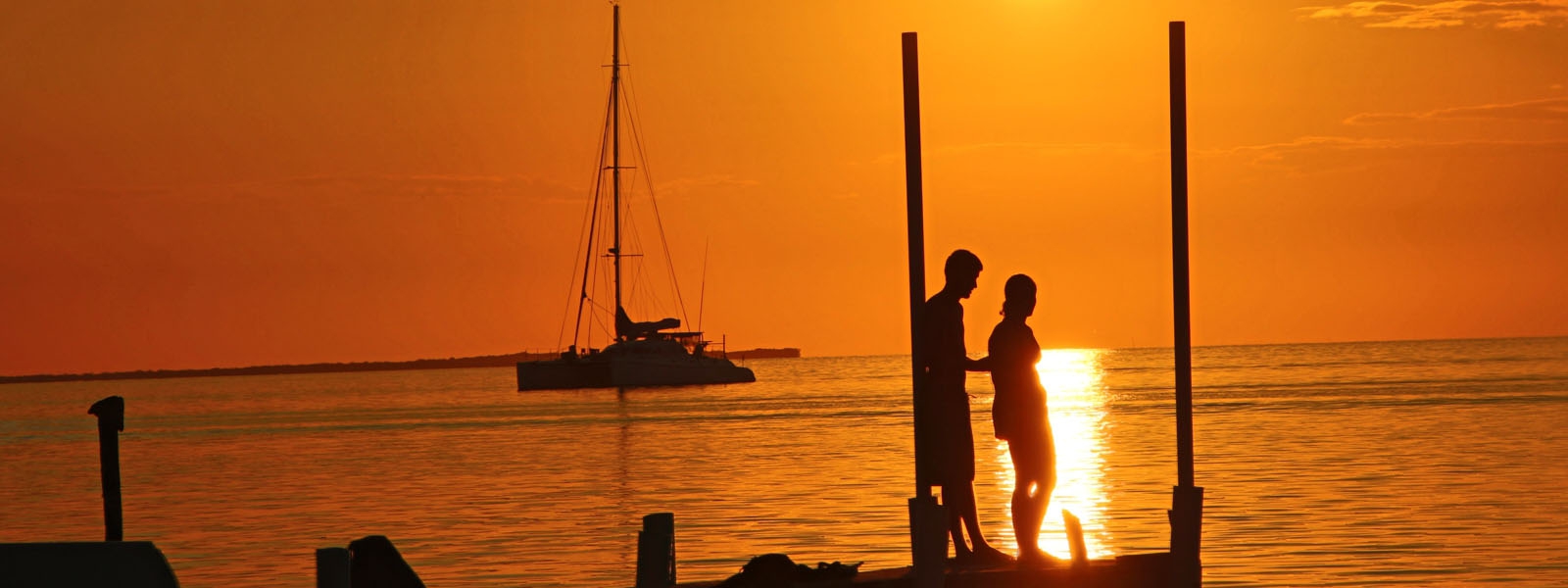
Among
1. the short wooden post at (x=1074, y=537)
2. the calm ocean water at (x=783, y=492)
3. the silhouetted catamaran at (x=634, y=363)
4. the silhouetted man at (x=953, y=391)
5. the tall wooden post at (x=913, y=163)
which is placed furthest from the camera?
the silhouetted catamaran at (x=634, y=363)

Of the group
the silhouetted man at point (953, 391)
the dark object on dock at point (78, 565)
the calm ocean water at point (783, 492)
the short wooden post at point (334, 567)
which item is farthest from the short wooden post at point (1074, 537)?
the calm ocean water at point (783, 492)

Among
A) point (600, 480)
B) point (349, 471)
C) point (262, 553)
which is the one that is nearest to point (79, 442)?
point (349, 471)

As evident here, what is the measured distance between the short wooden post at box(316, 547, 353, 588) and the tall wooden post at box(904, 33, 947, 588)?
319 cm

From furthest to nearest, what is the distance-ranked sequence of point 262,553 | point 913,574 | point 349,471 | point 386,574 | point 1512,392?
point 1512,392 < point 349,471 < point 262,553 < point 386,574 < point 913,574

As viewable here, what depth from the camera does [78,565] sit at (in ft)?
40.3

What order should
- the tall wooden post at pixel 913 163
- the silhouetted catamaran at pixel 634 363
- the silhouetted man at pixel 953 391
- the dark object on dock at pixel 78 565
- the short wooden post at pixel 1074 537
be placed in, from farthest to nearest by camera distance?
the silhouetted catamaran at pixel 634 363, the dark object on dock at pixel 78 565, the silhouetted man at pixel 953 391, the short wooden post at pixel 1074 537, the tall wooden post at pixel 913 163

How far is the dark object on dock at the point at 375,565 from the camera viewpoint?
1316 centimetres

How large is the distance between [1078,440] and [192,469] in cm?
2312

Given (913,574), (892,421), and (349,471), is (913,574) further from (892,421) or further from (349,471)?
(892,421)

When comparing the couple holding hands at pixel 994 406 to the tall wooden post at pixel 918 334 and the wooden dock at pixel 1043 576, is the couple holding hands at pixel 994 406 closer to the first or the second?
the wooden dock at pixel 1043 576

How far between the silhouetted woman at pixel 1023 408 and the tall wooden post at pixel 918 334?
1.12m

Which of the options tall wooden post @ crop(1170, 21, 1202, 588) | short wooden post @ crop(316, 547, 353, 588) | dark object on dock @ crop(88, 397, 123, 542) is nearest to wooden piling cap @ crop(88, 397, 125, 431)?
dark object on dock @ crop(88, 397, 123, 542)

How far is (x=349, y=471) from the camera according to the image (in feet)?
146

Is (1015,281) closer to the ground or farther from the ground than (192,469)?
farther from the ground
